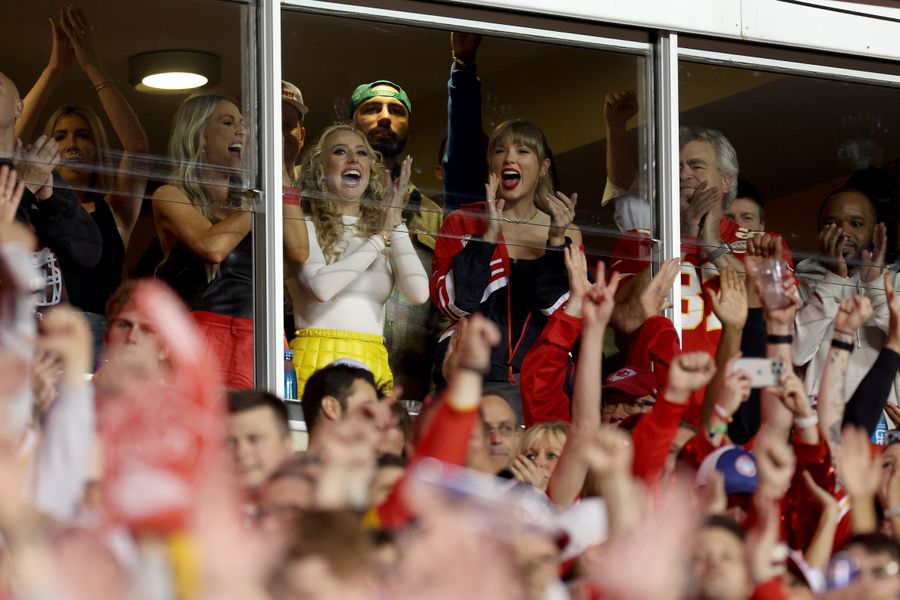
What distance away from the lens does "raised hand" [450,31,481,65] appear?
6.54 m

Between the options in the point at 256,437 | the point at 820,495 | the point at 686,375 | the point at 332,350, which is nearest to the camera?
the point at 256,437

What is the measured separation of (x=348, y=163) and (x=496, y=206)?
594 millimetres

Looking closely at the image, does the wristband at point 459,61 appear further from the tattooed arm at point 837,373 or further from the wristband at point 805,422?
the wristband at point 805,422

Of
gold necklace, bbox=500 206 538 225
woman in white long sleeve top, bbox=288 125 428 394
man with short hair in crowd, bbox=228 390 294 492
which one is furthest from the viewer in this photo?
gold necklace, bbox=500 206 538 225

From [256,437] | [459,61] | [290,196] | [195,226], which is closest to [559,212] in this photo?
[459,61]

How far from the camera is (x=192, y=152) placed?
5.97 metres

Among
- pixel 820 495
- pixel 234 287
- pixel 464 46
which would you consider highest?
pixel 464 46

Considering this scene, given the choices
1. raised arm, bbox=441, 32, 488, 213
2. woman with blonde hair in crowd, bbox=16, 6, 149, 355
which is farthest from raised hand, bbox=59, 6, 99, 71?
raised arm, bbox=441, 32, 488, 213

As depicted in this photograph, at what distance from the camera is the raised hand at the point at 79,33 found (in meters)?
5.85

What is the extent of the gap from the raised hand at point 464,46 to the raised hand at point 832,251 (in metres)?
1.66

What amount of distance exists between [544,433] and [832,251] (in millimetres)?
2024

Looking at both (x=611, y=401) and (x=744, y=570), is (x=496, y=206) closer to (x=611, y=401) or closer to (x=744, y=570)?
(x=611, y=401)

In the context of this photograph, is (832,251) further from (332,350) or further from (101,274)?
(101,274)

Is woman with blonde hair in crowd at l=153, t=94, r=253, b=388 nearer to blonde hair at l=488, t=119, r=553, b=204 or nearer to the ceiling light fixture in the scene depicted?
the ceiling light fixture
